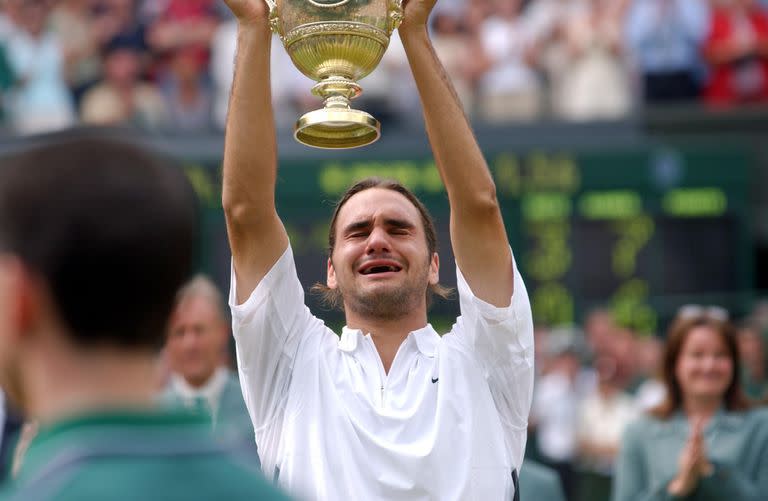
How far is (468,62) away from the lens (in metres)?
11.7

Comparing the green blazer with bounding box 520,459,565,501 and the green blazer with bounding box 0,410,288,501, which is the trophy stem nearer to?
the green blazer with bounding box 520,459,565,501

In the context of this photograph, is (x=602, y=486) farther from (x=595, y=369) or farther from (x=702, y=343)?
(x=702, y=343)

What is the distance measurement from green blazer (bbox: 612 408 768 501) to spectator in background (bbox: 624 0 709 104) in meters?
6.28

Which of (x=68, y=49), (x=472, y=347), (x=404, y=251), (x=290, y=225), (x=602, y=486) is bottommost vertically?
(x=602, y=486)

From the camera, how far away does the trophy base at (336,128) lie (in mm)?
3486

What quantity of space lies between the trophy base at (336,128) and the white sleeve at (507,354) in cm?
48

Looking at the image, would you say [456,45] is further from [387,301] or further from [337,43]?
[387,301]

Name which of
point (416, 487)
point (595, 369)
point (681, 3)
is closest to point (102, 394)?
point (416, 487)

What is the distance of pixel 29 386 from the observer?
5.36 feet

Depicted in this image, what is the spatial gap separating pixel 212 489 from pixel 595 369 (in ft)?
27.2

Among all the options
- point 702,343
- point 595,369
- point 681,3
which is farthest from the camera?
point 681,3

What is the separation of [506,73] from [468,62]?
14.7 inches

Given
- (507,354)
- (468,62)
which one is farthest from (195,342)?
(468,62)

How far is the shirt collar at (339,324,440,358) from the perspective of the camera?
11.7ft
